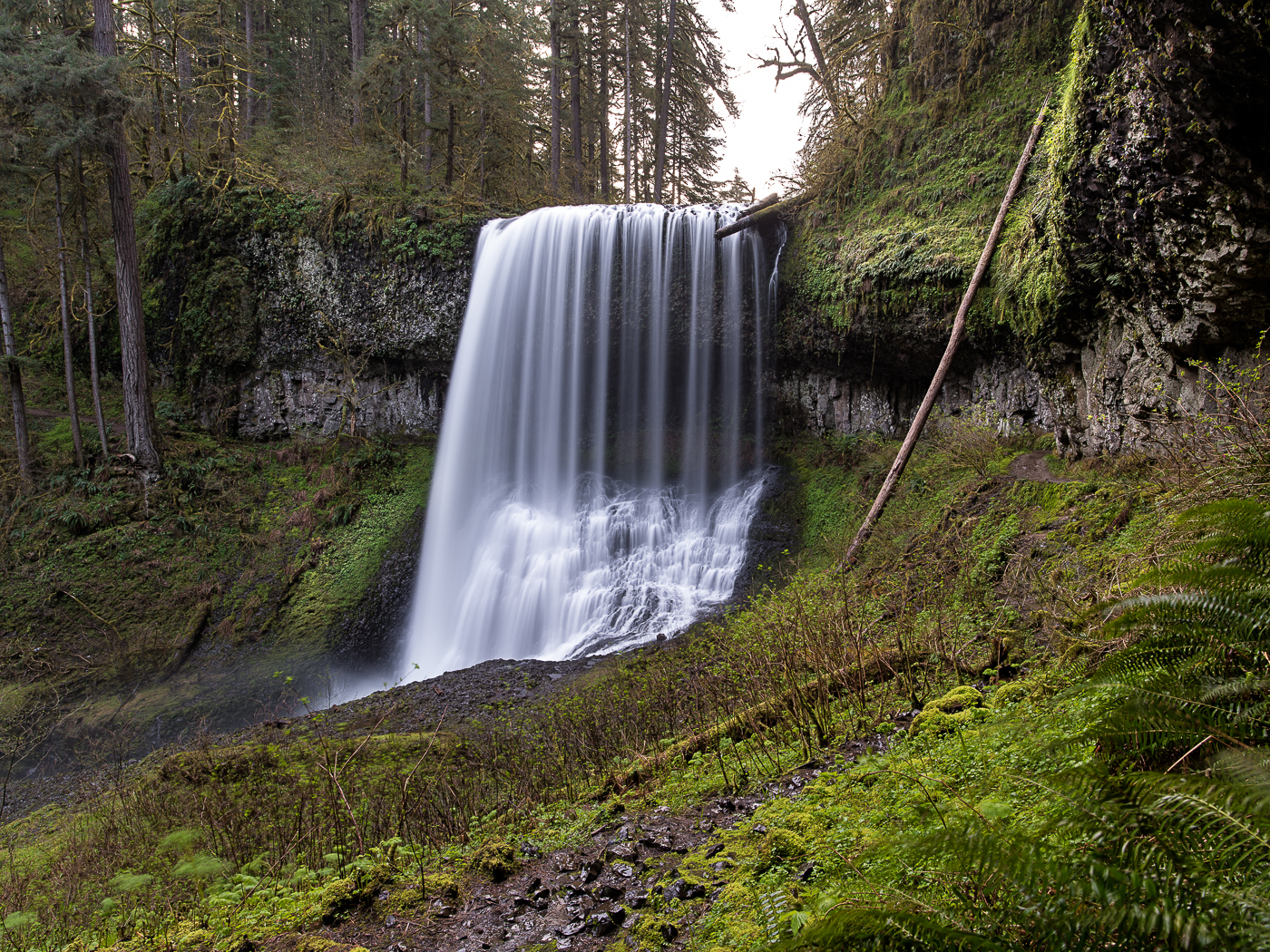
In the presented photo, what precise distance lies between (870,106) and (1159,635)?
539 inches

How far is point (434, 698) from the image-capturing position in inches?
330

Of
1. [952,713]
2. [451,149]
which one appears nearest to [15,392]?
[451,149]

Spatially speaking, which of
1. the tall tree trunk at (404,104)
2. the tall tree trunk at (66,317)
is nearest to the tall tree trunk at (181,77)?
the tall tree trunk at (66,317)

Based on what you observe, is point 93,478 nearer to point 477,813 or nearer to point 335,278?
point 335,278

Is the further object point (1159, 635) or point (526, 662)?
point (526, 662)

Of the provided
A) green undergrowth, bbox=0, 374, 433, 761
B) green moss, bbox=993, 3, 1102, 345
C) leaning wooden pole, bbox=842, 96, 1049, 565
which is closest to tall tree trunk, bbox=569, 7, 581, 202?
green undergrowth, bbox=0, 374, 433, 761

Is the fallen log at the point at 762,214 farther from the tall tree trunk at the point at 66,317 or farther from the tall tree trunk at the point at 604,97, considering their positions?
the tall tree trunk at the point at 66,317

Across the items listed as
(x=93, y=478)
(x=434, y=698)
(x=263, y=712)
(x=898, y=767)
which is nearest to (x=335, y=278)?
(x=93, y=478)

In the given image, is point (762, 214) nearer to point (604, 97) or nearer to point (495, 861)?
point (495, 861)

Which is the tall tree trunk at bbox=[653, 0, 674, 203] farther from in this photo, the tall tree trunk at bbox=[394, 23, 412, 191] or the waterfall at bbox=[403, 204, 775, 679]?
the waterfall at bbox=[403, 204, 775, 679]

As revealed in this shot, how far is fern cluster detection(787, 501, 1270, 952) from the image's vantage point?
1068 millimetres

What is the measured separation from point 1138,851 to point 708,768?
3051 millimetres

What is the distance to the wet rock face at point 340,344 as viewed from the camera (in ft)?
53.0

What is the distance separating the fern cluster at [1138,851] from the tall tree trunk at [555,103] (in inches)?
824
